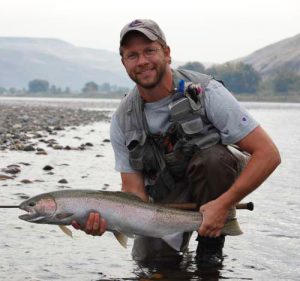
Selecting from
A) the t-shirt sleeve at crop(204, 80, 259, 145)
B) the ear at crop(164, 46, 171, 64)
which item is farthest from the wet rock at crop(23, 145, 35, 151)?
the t-shirt sleeve at crop(204, 80, 259, 145)

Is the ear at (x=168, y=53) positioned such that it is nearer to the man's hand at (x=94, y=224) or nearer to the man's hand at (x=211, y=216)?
the man's hand at (x=211, y=216)

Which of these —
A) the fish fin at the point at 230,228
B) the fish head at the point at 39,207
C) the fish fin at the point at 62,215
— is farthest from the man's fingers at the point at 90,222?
the fish fin at the point at 230,228

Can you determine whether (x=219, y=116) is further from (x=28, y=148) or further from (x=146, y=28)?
(x=28, y=148)

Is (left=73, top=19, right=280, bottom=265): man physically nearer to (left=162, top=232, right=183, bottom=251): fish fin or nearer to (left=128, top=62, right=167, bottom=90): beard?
(left=128, top=62, right=167, bottom=90): beard

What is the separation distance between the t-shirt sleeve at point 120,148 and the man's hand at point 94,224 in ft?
3.32

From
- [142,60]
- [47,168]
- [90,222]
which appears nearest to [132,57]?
[142,60]

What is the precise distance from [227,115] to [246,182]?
0.60 m

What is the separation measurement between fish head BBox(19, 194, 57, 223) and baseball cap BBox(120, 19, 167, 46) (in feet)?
4.94

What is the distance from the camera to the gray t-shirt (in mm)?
5090

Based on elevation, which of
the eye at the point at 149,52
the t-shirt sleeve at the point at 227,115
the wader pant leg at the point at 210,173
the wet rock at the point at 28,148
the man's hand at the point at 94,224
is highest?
the eye at the point at 149,52

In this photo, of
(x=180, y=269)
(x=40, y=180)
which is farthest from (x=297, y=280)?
(x=40, y=180)

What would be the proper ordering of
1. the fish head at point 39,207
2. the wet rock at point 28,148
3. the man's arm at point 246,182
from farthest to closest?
the wet rock at point 28,148
the man's arm at point 246,182
the fish head at point 39,207

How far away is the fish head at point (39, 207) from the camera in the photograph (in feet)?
Answer: 14.9

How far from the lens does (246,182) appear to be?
194 inches
